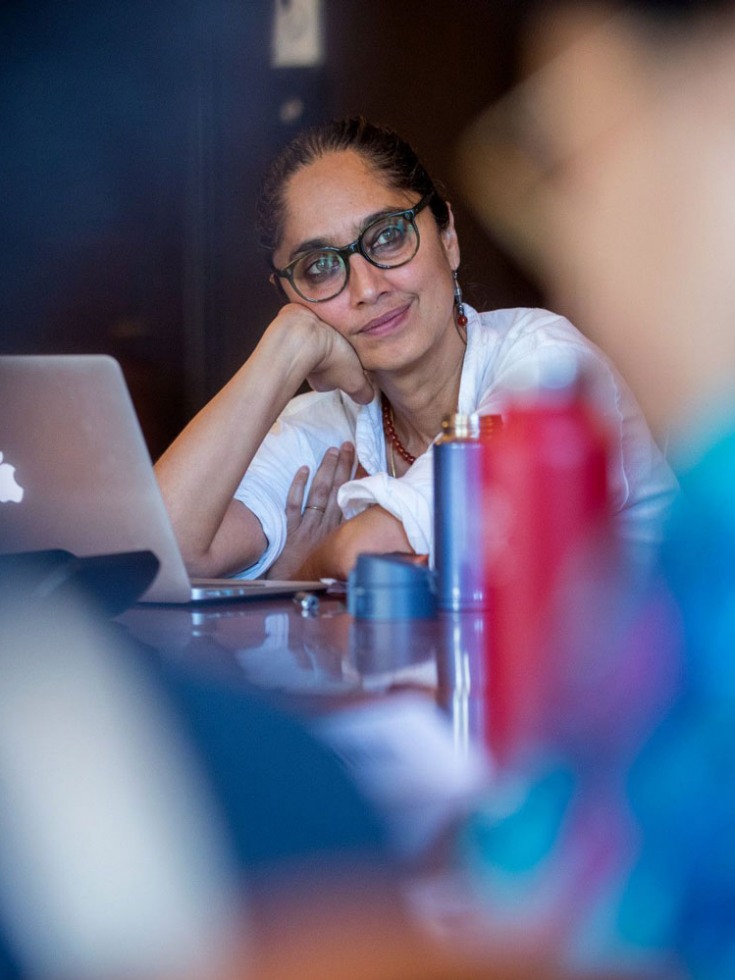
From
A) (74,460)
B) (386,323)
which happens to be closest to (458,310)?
(386,323)

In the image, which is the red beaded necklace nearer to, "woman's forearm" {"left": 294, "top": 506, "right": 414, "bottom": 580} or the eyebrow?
the eyebrow

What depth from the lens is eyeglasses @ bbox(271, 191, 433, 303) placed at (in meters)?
1.85

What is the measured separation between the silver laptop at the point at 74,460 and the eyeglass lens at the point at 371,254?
919 millimetres

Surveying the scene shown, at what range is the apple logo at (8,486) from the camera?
100 cm

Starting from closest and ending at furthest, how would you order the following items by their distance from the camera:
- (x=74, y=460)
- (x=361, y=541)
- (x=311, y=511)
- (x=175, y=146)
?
(x=74, y=460) < (x=361, y=541) < (x=311, y=511) < (x=175, y=146)

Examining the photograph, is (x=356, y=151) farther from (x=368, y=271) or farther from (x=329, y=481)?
(x=329, y=481)

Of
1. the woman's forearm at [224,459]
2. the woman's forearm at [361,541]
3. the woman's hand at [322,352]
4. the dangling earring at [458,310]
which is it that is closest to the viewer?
the woman's forearm at [361,541]

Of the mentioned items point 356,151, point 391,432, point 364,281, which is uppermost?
point 356,151

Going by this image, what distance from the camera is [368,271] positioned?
6.07ft

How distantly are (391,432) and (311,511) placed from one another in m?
0.27

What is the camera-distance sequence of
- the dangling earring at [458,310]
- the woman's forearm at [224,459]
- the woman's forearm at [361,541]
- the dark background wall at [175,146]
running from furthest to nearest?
the dark background wall at [175,146] < the dangling earring at [458,310] < the woman's forearm at [224,459] < the woman's forearm at [361,541]

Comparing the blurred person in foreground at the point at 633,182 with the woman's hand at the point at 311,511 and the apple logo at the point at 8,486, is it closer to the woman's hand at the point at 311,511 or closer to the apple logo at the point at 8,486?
the woman's hand at the point at 311,511

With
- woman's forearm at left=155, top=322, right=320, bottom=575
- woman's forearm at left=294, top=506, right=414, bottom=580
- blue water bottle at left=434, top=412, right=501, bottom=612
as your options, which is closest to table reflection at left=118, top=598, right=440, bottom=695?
blue water bottle at left=434, top=412, right=501, bottom=612

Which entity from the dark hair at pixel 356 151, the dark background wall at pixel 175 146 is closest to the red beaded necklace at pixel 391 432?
the dark hair at pixel 356 151
